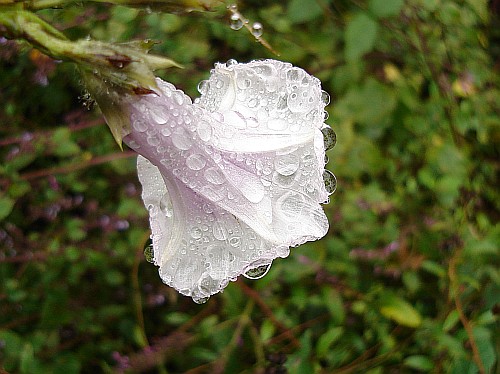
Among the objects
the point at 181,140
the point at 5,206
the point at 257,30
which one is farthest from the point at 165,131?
the point at 5,206

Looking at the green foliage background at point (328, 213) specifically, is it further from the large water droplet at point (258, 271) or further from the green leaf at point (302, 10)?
the large water droplet at point (258, 271)

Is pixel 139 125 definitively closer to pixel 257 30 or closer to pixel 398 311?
pixel 257 30

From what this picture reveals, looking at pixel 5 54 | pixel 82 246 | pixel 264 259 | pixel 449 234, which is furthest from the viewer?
pixel 449 234

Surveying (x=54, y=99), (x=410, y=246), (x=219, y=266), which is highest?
(x=219, y=266)

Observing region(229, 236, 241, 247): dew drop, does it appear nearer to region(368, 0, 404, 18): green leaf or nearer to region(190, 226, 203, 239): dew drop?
region(190, 226, 203, 239): dew drop

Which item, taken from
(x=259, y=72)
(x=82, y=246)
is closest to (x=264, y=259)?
(x=259, y=72)

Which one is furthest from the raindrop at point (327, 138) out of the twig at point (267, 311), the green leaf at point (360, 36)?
the green leaf at point (360, 36)

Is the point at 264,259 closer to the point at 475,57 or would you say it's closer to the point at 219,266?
the point at 219,266
